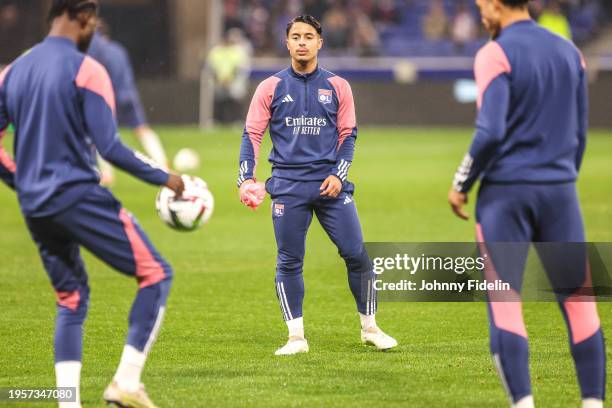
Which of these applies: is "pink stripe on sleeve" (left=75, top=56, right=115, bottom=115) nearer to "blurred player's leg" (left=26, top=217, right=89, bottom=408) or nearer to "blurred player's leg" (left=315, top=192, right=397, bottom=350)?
"blurred player's leg" (left=26, top=217, right=89, bottom=408)

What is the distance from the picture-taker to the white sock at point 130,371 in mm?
5629

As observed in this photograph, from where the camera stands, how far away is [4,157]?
5.76m

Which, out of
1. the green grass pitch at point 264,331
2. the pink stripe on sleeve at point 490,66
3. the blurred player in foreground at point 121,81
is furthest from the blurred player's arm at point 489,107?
the blurred player in foreground at point 121,81

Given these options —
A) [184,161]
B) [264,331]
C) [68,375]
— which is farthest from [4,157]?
[184,161]

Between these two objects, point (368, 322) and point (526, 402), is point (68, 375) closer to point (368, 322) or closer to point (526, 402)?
point (526, 402)

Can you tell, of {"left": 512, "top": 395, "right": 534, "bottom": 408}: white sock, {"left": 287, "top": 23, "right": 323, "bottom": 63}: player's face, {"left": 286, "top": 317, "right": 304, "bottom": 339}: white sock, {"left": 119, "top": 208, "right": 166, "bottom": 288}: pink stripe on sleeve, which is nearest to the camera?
{"left": 512, "top": 395, "right": 534, "bottom": 408}: white sock

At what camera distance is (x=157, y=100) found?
3228 cm

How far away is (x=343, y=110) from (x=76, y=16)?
246 cm

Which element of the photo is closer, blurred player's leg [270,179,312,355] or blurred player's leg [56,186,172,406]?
blurred player's leg [56,186,172,406]

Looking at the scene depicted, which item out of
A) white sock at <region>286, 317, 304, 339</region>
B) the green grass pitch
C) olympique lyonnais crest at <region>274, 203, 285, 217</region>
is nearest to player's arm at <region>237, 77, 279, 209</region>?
olympique lyonnais crest at <region>274, 203, 285, 217</region>

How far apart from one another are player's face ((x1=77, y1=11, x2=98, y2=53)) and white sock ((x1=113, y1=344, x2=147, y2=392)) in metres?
1.48

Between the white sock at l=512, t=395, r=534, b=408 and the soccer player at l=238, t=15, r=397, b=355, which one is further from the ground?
the soccer player at l=238, t=15, r=397, b=355

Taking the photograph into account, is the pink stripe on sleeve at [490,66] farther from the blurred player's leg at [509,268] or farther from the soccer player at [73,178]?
the soccer player at [73,178]

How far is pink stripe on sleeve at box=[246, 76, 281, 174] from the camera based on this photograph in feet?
24.7
